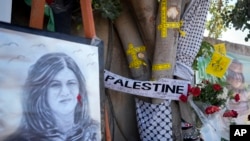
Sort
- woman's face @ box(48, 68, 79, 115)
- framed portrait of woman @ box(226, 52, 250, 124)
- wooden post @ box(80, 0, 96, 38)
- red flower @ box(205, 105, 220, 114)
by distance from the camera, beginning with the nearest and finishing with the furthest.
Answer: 1. woman's face @ box(48, 68, 79, 115)
2. wooden post @ box(80, 0, 96, 38)
3. red flower @ box(205, 105, 220, 114)
4. framed portrait of woman @ box(226, 52, 250, 124)

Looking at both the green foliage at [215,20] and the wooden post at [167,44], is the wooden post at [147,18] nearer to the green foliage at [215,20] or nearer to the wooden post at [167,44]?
the wooden post at [167,44]

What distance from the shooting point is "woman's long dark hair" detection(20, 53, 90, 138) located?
160 centimetres

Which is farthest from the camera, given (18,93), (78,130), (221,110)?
(221,110)

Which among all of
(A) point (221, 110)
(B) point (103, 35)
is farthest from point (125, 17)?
(A) point (221, 110)

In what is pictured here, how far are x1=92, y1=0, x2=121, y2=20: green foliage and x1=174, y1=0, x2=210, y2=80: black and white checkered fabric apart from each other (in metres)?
0.63

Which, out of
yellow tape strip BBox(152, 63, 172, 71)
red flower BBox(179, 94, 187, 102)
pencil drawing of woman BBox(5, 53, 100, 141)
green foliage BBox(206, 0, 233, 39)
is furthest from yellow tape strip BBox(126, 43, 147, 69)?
green foliage BBox(206, 0, 233, 39)

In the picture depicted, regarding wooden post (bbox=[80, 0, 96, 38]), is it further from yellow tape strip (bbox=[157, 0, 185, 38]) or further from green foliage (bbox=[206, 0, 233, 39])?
green foliage (bbox=[206, 0, 233, 39])

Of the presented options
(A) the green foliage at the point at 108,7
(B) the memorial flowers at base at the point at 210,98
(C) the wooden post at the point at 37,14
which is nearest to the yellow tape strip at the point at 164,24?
(A) the green foliage at the point at 108,7

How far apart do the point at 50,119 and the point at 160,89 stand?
153cm

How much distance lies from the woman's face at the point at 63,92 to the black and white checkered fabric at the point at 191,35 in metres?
1.51

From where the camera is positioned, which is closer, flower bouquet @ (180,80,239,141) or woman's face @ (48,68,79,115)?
woman's face @ (48,68,79,115)

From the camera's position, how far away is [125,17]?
333 cm

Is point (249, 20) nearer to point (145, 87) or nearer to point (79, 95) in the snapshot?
point (145, 87)

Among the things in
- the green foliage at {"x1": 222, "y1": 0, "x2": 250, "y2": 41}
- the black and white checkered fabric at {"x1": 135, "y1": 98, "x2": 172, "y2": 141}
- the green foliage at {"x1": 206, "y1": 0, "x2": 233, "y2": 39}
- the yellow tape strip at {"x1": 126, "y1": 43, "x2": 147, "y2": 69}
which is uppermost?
the green foliage at {"x1": 206, "y1": 0, "x2": 233, "y2": 39}
